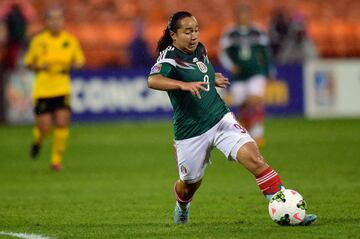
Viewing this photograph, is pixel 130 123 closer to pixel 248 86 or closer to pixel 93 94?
pixel 93 94

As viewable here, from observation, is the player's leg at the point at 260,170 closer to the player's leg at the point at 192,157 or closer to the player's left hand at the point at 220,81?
the player's leg at the point at 192,157

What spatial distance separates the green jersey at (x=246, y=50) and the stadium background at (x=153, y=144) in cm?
157

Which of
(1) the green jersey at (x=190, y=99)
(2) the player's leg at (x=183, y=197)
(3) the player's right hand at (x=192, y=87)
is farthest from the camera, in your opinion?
(2) the player's leg at (x=183, y=197)

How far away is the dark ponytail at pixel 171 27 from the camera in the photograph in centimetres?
956

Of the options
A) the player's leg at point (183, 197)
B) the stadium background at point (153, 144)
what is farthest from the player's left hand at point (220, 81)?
the stadium background at point (153, 144)

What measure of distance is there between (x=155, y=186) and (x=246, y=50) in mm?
6665

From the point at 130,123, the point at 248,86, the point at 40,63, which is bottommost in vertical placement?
the point at 130,123

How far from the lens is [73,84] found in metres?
25.0

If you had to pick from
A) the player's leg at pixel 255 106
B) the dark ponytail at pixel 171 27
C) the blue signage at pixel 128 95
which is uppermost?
the dark ponytail at pixel 171 27

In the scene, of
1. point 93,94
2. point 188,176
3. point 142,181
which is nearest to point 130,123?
point 93,94

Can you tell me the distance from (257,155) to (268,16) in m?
21.9

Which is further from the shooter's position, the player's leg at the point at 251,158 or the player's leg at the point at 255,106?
the player's leg at the point at 255,106

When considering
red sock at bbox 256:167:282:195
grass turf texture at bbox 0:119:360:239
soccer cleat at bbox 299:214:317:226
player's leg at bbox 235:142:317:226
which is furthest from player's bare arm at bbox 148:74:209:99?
soccer cleat at bbox 299:214:317:226

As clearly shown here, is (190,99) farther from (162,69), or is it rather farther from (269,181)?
(269,181)
